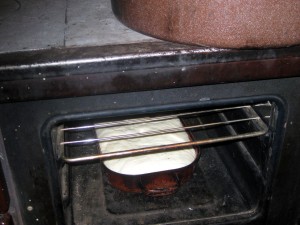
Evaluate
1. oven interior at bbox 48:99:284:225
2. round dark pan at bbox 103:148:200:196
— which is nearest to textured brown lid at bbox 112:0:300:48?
oven interior at bbox 48:99:284:225

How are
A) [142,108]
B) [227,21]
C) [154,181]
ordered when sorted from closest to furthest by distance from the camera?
[227,21]
[142,108]
[154,181]

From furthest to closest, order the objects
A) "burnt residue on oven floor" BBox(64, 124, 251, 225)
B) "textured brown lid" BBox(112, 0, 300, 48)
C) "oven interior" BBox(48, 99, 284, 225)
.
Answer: "burnt residue on oven floor" BBox(64, 124, 251, 225) < "oven interior" BBox(48, 99, 284, 225) < "textured brown lid" BBox(112, 0, 300, 48)

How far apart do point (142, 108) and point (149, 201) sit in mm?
512

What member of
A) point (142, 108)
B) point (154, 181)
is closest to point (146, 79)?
point (142, 108)

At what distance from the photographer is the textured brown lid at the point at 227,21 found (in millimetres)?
599

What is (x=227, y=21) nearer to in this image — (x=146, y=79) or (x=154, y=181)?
(x=146, y=79)

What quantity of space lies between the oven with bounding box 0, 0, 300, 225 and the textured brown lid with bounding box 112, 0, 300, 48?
0.03 metres

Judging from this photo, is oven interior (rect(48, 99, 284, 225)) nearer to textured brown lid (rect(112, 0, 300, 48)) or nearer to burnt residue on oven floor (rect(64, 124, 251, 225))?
burnt residue on oven floor (rect(64, 124, 251, 225))

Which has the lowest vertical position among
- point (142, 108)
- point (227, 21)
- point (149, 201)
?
point (149, 201)

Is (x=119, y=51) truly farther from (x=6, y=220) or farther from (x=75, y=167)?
(x=75, y=167)

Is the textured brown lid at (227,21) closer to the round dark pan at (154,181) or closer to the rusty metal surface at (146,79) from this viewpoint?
the rusty metal surface at (146,79)

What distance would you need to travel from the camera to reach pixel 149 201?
113 centimetres

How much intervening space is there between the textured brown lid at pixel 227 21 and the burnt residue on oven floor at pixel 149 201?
0.58m

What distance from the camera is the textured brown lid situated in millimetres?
599
